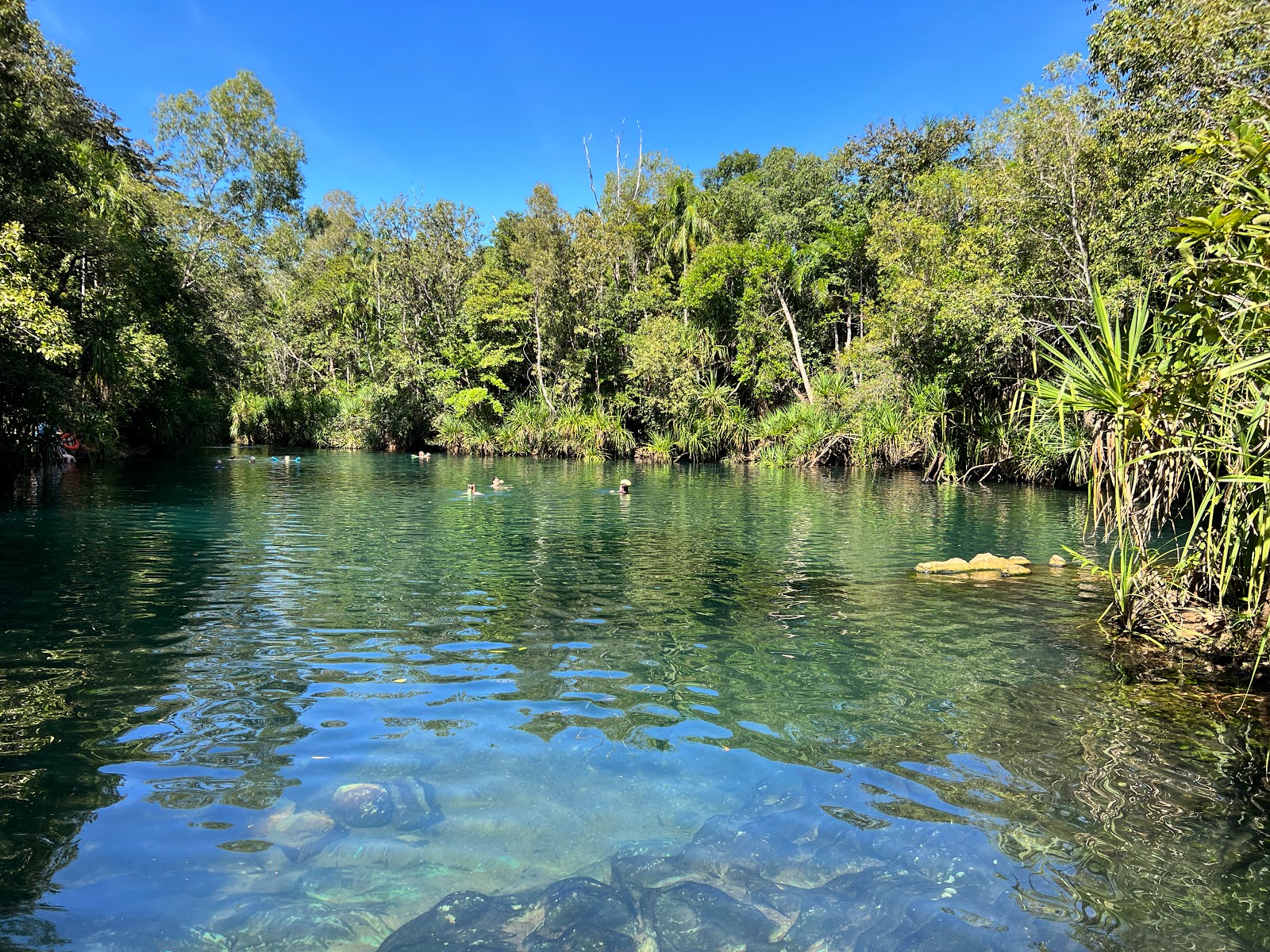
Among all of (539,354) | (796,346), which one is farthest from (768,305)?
(539,354)

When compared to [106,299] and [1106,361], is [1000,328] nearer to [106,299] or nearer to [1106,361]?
[1106,361]

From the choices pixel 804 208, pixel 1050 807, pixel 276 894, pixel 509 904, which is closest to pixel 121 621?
pixel 276 894

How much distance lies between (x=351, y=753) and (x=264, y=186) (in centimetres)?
4429

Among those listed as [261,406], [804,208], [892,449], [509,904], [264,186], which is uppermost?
[264,186]

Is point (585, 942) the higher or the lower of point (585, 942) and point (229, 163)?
the lower

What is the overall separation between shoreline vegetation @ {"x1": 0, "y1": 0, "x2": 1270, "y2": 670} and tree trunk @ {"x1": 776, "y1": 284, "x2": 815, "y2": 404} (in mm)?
389

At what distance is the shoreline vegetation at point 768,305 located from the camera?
5762 mm

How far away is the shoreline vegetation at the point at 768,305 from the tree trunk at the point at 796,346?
0.39m

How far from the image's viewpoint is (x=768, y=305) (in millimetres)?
37219

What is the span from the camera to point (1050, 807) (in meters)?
3.86

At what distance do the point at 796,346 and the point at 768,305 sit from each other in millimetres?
3688

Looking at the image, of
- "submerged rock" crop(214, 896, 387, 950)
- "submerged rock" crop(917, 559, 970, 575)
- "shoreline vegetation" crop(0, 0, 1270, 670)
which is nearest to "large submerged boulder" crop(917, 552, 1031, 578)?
"submerged rock" crop(917, 559, 970, 575)

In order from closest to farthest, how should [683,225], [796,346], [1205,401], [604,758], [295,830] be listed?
[295,830] → [604,758] → [1205,401] → [796,346] → [683,225]

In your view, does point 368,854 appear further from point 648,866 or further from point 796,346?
point 796,346
